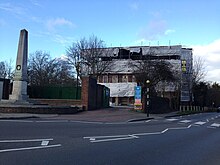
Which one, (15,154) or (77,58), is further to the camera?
(77,58)

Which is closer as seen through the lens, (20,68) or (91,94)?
(20,68)

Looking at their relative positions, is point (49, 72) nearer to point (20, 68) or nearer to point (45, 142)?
point (20, 68)

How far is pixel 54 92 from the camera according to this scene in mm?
42406

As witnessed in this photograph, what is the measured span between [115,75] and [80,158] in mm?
78623

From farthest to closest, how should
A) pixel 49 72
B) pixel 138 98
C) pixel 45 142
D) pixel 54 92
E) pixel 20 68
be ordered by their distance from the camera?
pixel 49 72 < pixel 54 92 < pixel 138 98 < pixel 20 68 < pixel 45 142

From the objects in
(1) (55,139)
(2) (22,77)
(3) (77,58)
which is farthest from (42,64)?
(1) (55,139)

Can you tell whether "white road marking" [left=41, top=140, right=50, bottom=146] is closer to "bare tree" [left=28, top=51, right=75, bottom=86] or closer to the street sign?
the street sign

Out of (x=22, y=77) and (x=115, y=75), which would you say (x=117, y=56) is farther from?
Result: (x=22, y=77)

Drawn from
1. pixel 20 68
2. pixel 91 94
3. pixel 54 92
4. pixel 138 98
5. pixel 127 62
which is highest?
pixel 127 62

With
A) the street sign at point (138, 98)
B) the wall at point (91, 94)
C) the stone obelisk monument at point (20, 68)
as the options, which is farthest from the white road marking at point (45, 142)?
the street sign at point (138, 98)

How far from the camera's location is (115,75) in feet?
286

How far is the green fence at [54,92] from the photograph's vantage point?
40656 mm

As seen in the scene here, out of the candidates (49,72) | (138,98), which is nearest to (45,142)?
(138,98)

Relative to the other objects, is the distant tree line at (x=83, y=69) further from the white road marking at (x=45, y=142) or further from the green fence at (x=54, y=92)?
the white road marking at (x=45, y=142)
